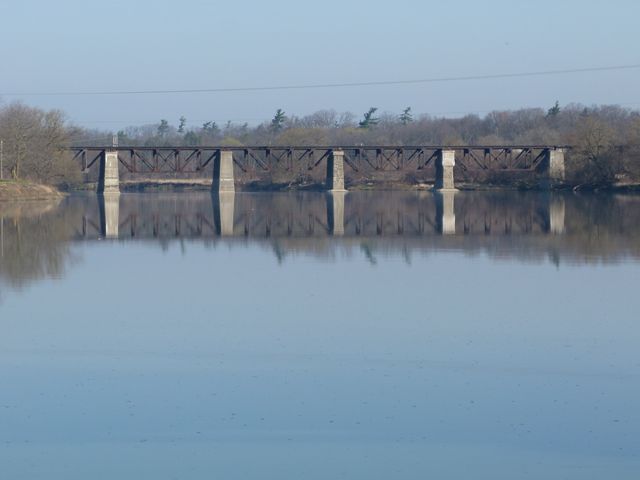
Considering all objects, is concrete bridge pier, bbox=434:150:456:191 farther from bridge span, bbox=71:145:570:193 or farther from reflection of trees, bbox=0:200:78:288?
reflection of trees, bbox=0:200:78:288

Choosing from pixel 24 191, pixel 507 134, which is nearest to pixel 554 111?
pixel 507 134

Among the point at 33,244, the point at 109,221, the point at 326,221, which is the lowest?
the point at 33,244

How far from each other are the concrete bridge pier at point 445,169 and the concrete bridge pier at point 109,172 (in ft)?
83.4

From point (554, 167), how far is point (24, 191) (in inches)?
1624

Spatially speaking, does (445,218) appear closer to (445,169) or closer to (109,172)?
(445,169)

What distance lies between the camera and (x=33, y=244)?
3066cm

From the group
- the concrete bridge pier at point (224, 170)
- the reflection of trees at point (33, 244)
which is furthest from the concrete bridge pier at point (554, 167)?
the reflection of trees at point (33, 244)

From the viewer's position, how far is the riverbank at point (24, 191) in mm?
64750

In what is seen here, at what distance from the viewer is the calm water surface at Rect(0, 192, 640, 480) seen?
9328 mm

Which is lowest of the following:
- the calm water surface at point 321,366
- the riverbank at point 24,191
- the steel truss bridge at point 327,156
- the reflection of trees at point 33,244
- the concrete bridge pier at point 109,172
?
the calm water surface at point 321,366

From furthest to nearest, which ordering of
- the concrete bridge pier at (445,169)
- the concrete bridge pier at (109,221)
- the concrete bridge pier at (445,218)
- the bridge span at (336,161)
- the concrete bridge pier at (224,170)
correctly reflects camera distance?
the concrete bridge pier at (445,169) → the concrete bridge pier at (224,170) → the bridge span at (336,161) → the concrete bridge pier at (445,218) → the concrete bridge pier at (109,221)

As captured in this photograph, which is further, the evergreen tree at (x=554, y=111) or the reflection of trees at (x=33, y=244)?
the evergreen tree at (x=554, y=111)

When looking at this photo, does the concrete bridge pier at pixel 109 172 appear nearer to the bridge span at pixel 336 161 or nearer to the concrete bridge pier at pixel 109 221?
the bridge span at pixel 336 161

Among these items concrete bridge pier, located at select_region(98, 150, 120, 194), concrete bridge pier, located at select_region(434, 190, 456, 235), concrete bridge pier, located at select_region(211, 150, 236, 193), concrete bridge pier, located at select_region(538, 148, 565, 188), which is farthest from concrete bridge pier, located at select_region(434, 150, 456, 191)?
concrete bridge pier, located at select_region(98, 150, 120, 194)
